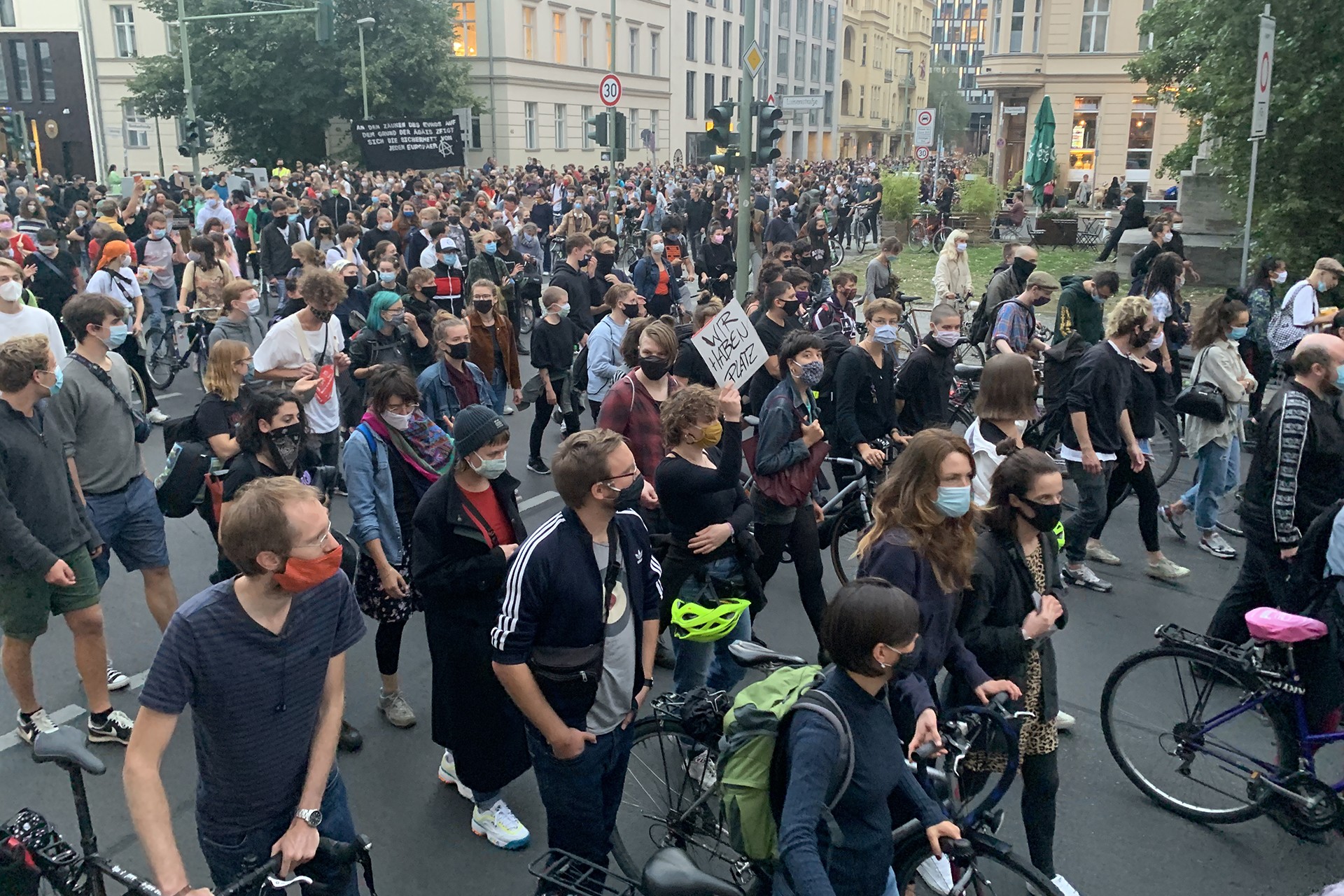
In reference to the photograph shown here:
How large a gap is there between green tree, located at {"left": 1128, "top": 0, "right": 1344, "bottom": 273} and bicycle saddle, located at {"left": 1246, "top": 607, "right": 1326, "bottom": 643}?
37.1ft

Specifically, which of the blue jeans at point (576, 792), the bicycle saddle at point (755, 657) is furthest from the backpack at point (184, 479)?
the bicycle saddle at point (755, 657)

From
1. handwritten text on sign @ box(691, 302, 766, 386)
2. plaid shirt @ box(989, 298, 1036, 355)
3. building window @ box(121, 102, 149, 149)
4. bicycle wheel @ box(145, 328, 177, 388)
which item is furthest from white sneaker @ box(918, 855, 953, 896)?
building window @ box(121, 102, 149, 149)

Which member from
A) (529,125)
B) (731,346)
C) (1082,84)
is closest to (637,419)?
(731,346)

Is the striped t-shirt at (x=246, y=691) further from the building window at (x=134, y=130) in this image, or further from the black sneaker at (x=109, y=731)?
the building window at (x=134, y=130)

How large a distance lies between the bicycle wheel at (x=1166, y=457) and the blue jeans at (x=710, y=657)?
5117 mm

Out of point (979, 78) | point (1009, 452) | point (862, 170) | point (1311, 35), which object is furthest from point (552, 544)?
point (862, 170)

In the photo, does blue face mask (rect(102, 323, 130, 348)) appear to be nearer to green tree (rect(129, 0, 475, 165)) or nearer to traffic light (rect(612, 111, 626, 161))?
traffic light (rect(612, 111, 626, 161))

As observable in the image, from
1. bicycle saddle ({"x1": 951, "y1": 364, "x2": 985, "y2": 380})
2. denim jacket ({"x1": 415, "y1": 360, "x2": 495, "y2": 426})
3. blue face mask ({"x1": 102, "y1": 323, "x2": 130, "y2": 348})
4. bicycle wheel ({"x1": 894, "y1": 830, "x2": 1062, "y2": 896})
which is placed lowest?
bicycle wheel ({"x1": 894, "y1": 830, "x2": 1062, "y2": 896})

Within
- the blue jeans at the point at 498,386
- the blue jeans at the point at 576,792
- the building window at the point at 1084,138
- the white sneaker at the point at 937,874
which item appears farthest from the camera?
the building window at the point at 1084,138

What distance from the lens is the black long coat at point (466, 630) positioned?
13.8 feet

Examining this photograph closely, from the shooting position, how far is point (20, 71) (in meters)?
52.2

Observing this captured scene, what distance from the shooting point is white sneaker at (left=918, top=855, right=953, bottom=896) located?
3.30 m

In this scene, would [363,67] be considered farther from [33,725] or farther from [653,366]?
[33,725]

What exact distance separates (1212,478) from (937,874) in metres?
5.41
